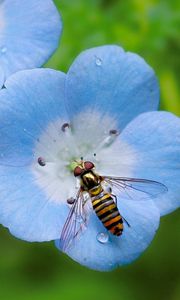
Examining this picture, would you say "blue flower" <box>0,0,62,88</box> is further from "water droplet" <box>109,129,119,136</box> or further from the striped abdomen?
the striped abdomen

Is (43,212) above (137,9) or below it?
below

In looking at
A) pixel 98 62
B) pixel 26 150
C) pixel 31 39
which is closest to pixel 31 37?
pixel 31 39

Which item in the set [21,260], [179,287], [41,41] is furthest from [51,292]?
[41,41]

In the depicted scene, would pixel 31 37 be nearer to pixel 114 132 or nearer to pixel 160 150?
pixel 114 132

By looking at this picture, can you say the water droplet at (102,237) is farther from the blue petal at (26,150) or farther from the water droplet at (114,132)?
the water droplet at (114,132)

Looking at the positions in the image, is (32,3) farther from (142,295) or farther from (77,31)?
(142,295)
